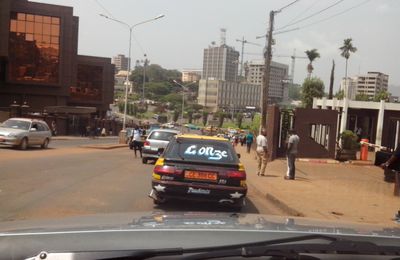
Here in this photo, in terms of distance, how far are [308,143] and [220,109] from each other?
105m

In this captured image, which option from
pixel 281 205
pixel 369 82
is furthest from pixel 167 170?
pixel 369 82

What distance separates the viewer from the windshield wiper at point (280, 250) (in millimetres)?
2539

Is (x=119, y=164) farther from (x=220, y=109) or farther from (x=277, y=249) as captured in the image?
(x=220, y=109)

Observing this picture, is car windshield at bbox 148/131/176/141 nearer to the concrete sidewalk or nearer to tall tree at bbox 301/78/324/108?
the concrete sidewalk

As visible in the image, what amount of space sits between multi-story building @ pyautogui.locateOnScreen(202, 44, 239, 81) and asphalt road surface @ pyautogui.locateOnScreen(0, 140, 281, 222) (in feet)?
358

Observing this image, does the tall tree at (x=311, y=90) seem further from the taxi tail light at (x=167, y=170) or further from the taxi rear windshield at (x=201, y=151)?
the taxi tail light at (x=167, y=170)

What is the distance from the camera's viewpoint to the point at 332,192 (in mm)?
15359

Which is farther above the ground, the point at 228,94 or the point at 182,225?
the point at 228,94

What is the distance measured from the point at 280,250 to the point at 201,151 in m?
8.30

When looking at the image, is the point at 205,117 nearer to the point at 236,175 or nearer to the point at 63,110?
Result: the point at 63,110

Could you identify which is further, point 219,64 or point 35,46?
point 219,64

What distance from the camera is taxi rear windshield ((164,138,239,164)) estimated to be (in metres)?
10.8

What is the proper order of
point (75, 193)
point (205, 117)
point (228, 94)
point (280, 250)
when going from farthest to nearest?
point (205, 117), point (228, 94), point (75, 193), point (280, 250)

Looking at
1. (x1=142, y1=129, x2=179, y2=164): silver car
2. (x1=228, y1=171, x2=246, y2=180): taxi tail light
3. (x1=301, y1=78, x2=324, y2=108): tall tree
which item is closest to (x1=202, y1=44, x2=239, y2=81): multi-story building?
(x1=301, y1=78, x2=324, y2=108): tall tree
